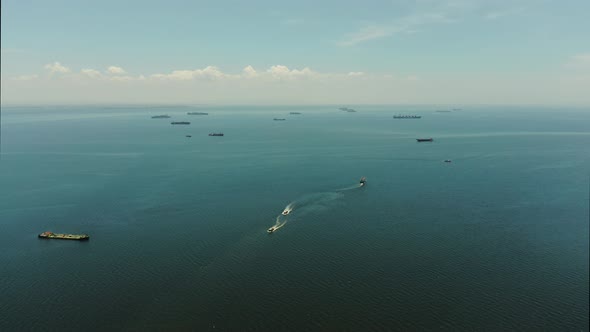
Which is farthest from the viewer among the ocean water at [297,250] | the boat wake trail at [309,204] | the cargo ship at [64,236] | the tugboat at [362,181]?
the tugboat at [362,181]

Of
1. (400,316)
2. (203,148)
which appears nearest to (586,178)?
(400,316)

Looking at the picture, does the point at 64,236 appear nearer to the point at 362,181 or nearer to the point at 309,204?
the point at 309,204

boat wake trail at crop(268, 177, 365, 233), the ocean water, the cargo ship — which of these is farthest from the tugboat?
the cargo ship

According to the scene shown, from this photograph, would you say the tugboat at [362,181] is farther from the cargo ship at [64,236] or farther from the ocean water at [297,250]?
the cargo ship at [64,236]

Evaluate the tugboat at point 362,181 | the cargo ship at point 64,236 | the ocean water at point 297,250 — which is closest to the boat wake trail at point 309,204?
the ocean water at point 297,250

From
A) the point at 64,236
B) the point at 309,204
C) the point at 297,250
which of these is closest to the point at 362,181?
the point at 309,204

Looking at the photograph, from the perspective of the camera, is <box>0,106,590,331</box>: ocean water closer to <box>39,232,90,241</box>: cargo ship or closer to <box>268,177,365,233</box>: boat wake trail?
<box>268,177,365,233</box>: boat wake trail

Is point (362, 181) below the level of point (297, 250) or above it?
above

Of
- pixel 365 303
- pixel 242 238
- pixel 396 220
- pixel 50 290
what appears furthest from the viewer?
pixel 396 220

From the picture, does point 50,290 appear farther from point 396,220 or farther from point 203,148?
point 203,148
